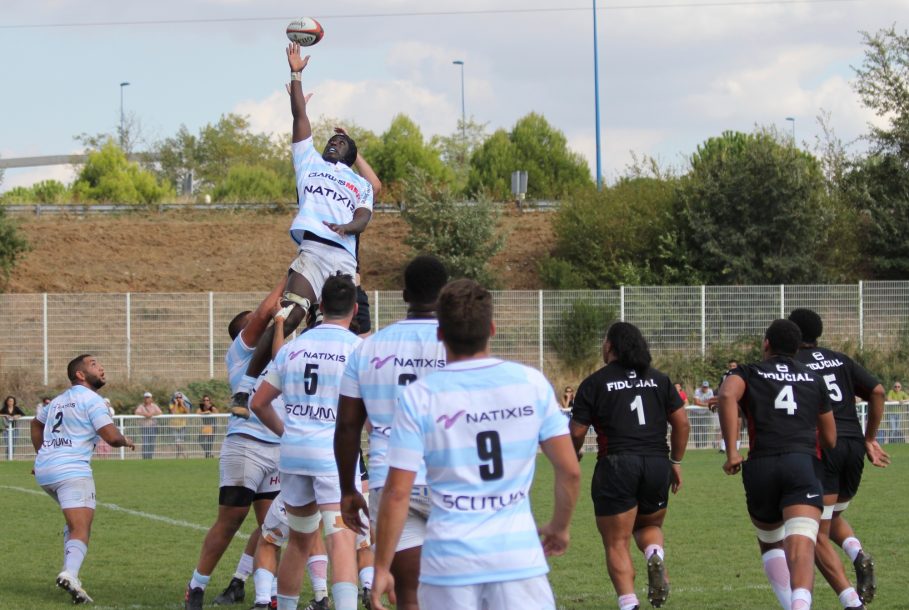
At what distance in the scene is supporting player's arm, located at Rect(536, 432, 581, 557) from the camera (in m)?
4.81

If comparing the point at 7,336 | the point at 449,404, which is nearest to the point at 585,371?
the point at 7,336

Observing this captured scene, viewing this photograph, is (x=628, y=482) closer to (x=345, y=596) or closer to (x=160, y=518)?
(x=345, y=596)

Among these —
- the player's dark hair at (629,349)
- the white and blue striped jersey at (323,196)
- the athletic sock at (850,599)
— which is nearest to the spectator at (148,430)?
the white and blue striped jersey at (323,196)

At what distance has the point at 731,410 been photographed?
7.99 metres

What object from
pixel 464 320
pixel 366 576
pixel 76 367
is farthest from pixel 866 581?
pixel 76 367

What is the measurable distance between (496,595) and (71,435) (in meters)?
6.33

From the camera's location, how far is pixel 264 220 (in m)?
47.0

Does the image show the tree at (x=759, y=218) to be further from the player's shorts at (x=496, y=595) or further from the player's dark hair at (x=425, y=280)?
the player's shorts at (x=496, y=595)

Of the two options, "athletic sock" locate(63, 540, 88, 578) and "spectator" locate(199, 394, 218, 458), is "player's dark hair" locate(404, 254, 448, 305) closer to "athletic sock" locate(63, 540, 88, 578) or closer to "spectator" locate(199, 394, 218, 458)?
"athletic sock" locate(63, 540, 88, 578)

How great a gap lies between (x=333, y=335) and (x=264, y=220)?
40.4 meters

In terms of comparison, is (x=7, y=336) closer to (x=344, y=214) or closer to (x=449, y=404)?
(x=344, y=214)

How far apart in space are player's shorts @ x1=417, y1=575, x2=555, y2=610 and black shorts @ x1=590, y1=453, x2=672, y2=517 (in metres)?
3.74

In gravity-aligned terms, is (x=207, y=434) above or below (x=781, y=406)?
below

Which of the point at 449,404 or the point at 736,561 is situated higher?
the point at 449,404
